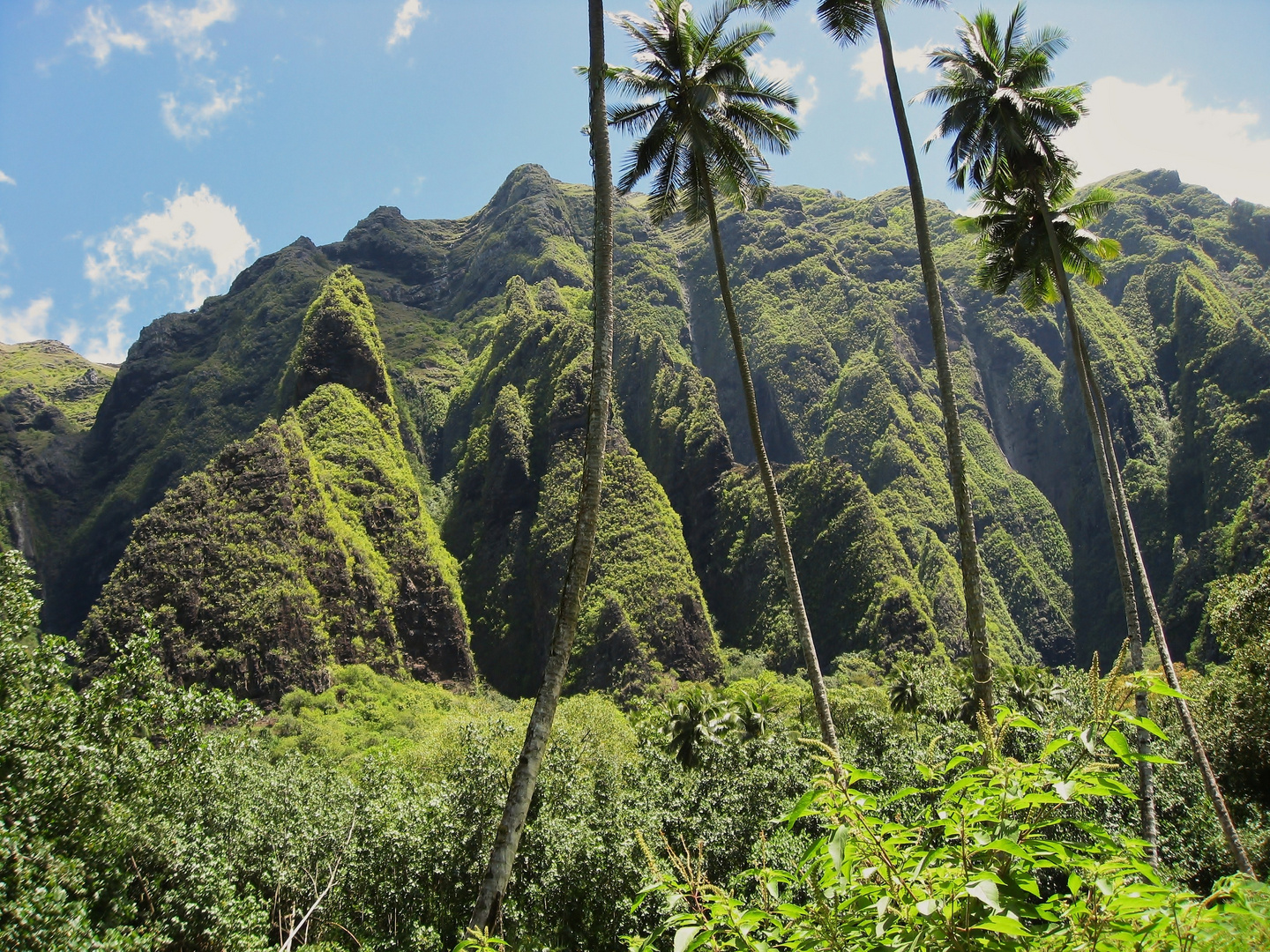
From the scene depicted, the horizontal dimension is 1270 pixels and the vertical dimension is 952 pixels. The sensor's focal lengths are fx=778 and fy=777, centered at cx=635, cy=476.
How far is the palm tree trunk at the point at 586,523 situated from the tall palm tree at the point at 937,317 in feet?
20.3

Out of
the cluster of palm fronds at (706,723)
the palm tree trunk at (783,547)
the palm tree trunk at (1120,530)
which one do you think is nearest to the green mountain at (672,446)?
the cluster of palm fronds at (706,723)

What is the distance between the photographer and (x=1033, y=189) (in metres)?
20.1

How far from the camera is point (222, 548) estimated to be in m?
→ 72.6

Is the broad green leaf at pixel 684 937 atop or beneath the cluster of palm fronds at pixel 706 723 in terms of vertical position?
atop

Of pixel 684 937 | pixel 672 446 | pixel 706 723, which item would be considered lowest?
pixel 706 723

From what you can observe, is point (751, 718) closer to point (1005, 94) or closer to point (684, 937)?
point (1005, 94)

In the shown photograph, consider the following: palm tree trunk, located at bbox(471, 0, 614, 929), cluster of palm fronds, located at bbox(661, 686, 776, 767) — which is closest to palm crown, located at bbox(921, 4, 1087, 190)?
palm tree trunk, located at bbox(471, 0, 614, 929)

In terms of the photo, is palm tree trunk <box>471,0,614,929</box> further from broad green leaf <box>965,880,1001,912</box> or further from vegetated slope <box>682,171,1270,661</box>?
vegetated slope <box>682,171,1270,661</box>

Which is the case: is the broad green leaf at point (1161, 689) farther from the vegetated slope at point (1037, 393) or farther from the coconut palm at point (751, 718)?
the vegetated slope at point (1037, 393)

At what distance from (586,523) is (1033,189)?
16091 millimetres

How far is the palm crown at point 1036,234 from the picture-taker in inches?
833

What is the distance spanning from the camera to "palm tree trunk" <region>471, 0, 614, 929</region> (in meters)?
9.81

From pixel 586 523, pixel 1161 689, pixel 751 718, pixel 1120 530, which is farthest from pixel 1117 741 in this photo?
pixel 751 718

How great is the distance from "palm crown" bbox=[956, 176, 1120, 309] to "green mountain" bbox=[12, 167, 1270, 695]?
65099mm
